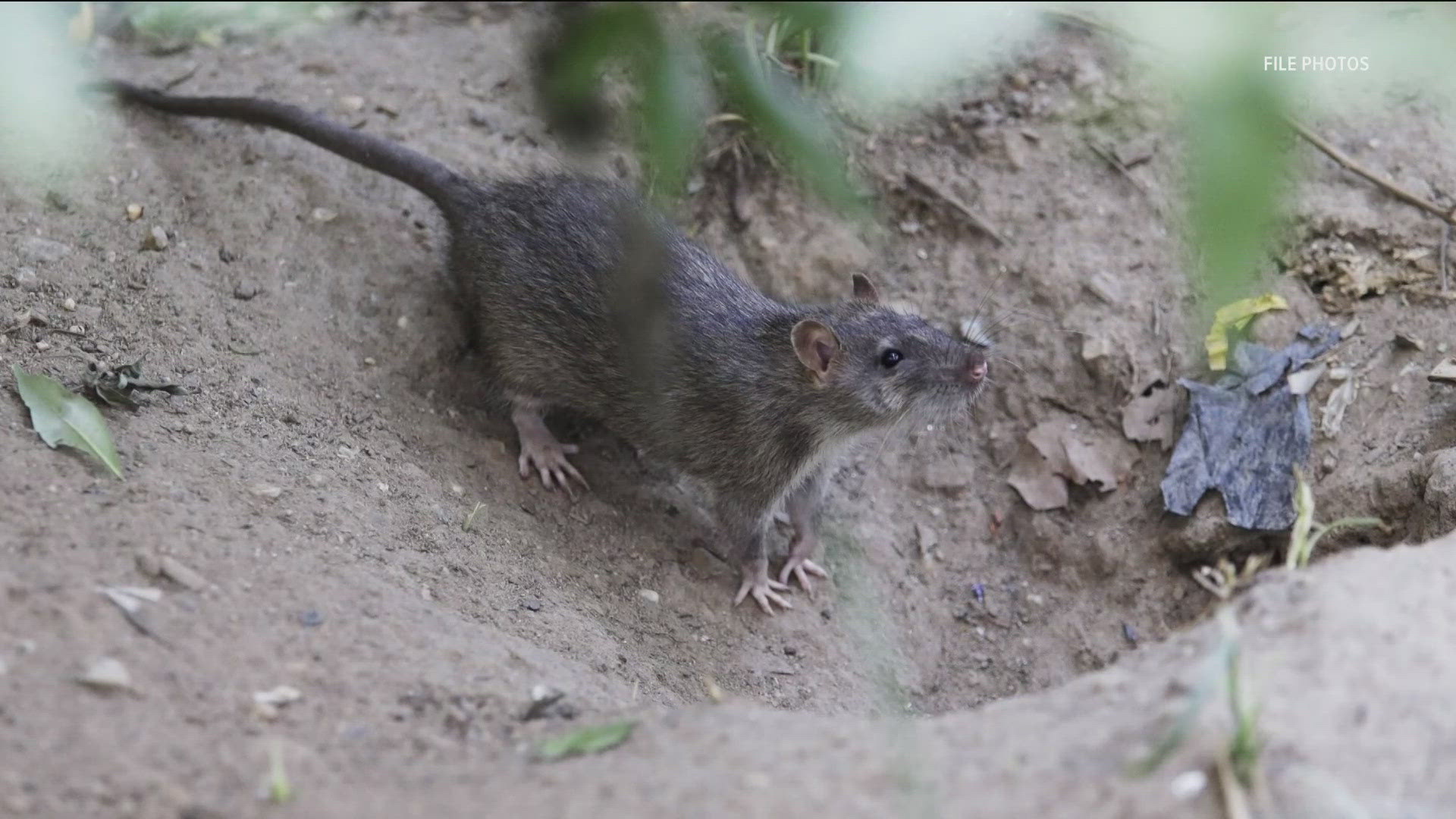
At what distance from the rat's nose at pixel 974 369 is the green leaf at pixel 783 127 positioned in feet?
10.5

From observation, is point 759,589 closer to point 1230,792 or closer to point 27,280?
point 1230,792

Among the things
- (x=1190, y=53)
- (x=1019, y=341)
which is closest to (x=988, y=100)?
(x=1019, y=341)

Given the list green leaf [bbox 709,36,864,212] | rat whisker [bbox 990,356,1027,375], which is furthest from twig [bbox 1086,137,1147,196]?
green leaf [bbox 709,36,864,212]

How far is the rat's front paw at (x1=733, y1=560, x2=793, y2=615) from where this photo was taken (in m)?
4.84

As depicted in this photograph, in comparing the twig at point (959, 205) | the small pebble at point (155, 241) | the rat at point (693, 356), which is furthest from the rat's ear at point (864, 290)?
the small pebble at point (155, 241)

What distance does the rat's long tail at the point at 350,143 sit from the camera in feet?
16.9

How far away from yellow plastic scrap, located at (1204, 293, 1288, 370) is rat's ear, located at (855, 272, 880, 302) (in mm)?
1280

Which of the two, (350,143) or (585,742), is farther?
(350,143)

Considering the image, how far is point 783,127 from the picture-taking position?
1.48m

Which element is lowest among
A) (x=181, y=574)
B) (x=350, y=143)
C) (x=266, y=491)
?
(x=266, y=491)

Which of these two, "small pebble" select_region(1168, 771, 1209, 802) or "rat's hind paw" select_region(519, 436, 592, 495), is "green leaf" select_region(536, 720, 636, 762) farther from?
"rat's hind paw" select_region(519, 436, 592, 495)

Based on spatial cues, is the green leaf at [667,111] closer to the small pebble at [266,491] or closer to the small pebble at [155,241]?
the small pebble at [266,491]

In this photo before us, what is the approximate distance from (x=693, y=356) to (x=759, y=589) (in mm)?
915

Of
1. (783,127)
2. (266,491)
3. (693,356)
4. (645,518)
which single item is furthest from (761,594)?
(783,127)
